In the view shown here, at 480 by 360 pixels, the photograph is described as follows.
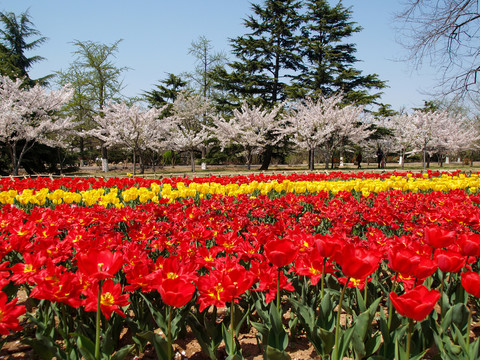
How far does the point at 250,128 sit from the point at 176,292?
24524 millimetres

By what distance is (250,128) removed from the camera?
25.4 metres

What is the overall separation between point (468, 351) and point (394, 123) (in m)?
39.5

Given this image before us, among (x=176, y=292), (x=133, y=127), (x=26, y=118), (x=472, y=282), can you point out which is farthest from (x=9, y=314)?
(x=26, y=118)

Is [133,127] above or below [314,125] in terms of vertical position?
below

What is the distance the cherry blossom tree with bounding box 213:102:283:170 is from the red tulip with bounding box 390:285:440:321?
77.6 feet

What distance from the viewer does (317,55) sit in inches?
1144

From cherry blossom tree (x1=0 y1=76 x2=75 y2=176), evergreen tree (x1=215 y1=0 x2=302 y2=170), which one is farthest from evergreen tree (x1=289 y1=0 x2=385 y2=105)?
cherry blossom tree (x1=0 y1=76 x2=75 y2=176)

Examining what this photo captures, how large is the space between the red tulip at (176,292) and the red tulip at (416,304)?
700 mm

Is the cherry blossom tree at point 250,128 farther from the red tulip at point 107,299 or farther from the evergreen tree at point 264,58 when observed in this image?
the red tulip at point 107,299

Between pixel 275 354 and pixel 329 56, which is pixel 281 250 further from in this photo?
pixel 329 56

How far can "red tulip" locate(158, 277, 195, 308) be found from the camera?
1194 mm

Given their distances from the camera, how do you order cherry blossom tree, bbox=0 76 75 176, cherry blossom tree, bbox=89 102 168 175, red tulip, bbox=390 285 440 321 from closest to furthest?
red tulip, bbox=390 285 440 321, cherry blossom tree, bbox=0 76 75 176, cherry blossom tree, bbox=89 102 168 175

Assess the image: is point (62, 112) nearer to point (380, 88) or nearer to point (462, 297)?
point (380, 88)

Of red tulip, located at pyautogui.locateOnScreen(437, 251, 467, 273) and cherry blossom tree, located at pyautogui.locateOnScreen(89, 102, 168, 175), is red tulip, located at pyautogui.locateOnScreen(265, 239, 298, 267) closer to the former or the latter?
red tulip, located at pyautogui.locateOnScreen(437, 251, 467, 273)
